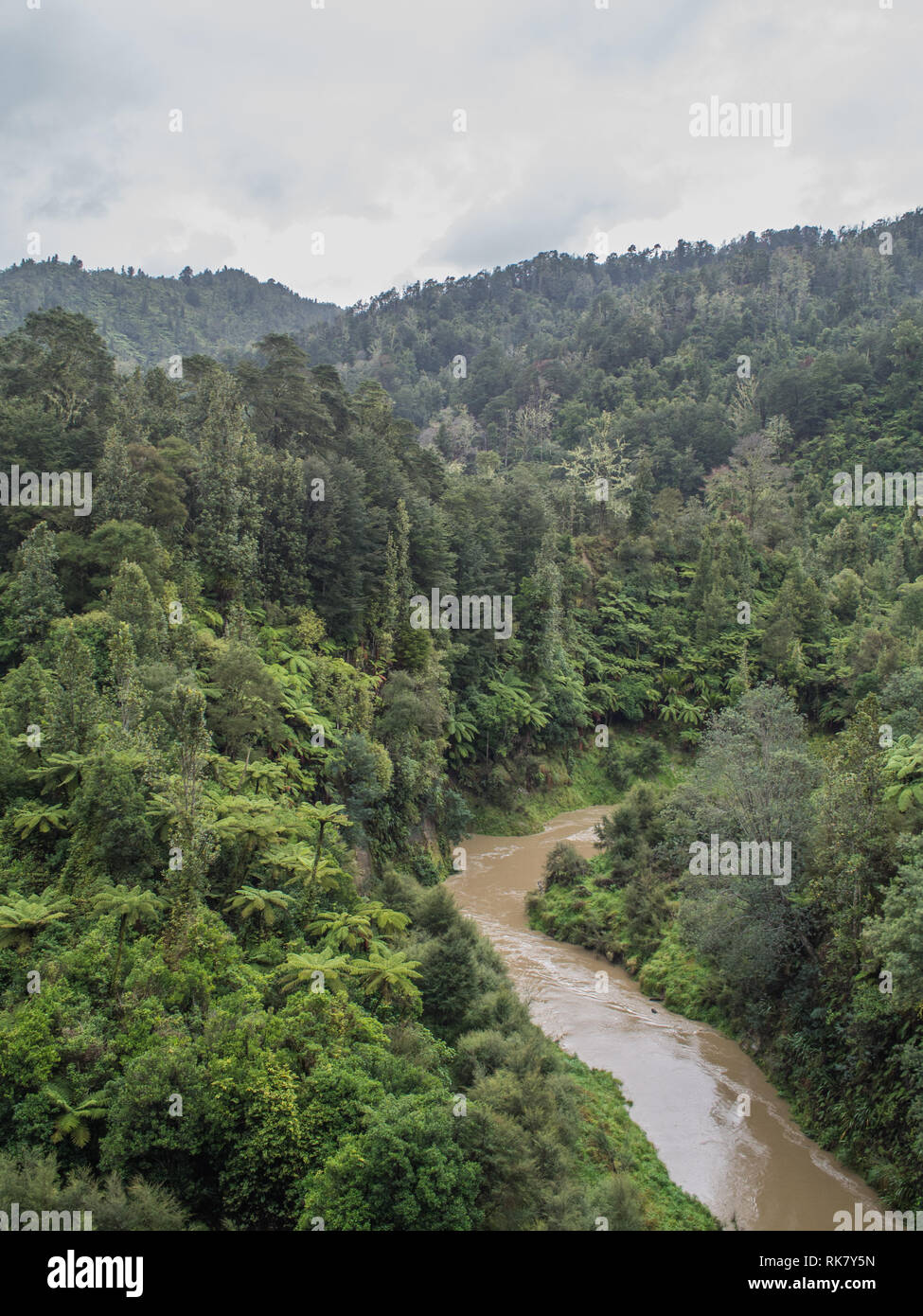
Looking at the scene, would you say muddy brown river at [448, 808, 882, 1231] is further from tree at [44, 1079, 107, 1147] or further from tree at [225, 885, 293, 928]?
tree at [44, 1079, 107, 1147]

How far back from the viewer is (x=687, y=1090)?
1756cm

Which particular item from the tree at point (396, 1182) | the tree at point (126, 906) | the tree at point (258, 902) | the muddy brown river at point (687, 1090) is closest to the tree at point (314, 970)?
the tree at point (258, 902)

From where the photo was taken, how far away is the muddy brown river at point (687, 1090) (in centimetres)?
1398

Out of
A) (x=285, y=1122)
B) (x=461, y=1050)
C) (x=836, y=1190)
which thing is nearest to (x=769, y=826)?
(x=836, y=1190)

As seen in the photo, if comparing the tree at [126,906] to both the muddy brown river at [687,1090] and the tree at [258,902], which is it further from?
the muddy brown river at [687,1090]

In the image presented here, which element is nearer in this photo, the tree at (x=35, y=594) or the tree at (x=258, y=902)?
the tree at (x=258, y=902)

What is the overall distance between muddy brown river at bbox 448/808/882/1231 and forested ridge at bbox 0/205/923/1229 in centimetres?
65

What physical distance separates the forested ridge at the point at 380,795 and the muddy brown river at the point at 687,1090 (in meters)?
0.65

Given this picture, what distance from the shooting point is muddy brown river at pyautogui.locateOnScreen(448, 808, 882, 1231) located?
13977 mm

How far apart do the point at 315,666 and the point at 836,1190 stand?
1801cm

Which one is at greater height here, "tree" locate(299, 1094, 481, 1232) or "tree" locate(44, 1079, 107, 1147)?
"tree" locate(44, 1079, 107, 1147)

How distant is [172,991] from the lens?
11719 millimetres

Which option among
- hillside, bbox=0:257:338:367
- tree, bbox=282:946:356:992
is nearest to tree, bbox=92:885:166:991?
tree, bbox=282:946:356:992

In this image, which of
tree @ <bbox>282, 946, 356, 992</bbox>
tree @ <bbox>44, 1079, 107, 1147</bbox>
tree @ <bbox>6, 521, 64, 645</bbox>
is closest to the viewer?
tree @ <bbox>44, 1079, 107, 1147</bbox>
